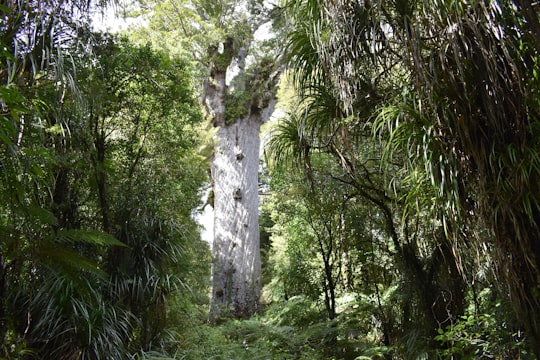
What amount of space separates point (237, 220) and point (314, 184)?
399cm

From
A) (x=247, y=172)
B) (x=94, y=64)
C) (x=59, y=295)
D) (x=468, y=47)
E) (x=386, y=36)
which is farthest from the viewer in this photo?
(x=247, y=172)

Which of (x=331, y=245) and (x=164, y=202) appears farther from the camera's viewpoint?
(x=331, y=245)

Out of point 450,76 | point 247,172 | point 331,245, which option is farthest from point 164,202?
point 247,172

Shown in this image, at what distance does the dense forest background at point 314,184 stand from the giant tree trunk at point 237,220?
1.60 metres

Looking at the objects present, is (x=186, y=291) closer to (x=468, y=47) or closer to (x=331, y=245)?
(x=331, y=245)

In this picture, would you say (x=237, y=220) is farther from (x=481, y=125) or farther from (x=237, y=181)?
(x=481, y=125)

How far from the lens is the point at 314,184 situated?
461 cm

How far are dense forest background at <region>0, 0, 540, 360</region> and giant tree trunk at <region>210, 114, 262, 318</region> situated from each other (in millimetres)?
1599

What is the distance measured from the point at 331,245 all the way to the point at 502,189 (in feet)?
10.2

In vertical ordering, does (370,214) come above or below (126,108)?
below

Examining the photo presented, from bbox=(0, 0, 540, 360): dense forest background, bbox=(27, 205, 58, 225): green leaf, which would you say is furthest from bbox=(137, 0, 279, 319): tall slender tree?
bbox=(27, 205, 58, 225): green leaf

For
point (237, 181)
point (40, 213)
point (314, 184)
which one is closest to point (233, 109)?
point (237, 181)

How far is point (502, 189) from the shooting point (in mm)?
2361

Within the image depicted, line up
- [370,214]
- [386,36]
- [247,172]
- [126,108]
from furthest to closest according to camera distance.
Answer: [247,172], [370,214], [126,108], [386,36]
